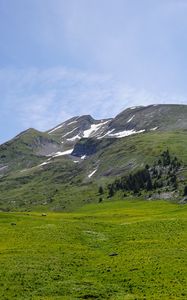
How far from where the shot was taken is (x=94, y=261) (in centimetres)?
5709

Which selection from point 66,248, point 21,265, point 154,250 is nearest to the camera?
point 21,265

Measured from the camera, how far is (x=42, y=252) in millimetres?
62469

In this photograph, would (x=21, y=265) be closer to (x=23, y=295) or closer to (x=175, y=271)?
(x=23, y=295)

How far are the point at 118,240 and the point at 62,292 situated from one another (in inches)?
1085

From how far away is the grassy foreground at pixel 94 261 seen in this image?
44.5 meters

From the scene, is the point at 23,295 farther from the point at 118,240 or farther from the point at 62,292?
the point at 118,240

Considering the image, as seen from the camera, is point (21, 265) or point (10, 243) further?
point (10, 243)

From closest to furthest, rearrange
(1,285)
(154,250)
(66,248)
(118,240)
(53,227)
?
(1,285), (154,250), (66,248), (118,240), (53,227)

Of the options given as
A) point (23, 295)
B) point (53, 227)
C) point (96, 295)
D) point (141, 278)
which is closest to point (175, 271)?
point (141, 278)

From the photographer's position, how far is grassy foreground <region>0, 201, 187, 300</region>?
4450 cm

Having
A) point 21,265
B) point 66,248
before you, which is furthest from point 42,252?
point 21,265

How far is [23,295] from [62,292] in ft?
11.5

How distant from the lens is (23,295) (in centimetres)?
4381

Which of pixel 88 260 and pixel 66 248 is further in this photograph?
pixel 66 248
